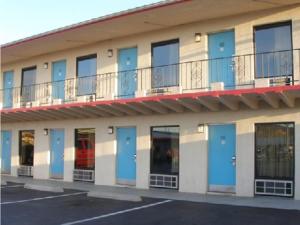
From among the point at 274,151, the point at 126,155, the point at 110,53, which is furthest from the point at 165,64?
the point at 274,151

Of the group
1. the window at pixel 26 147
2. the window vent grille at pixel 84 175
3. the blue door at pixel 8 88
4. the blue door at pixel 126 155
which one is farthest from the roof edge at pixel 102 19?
the window vent grille at pixel 84 175

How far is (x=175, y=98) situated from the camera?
13.3 m

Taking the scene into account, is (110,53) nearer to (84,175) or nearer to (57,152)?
(84,175)

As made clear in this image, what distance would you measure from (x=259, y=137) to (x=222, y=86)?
1.97 m

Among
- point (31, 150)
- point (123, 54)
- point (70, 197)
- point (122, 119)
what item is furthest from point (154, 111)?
point (31, 150)

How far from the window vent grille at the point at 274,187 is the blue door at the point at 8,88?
44.1 feet

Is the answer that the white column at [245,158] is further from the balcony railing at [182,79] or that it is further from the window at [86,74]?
the window at [86,74]

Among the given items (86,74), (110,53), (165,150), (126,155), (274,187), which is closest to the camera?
(274,187)

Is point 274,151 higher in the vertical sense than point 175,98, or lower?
lower

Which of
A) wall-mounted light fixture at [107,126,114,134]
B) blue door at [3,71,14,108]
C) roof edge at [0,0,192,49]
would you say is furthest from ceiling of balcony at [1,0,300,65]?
wall-mounted light fixture at [107,126,114,134]

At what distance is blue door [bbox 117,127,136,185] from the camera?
1644 cm

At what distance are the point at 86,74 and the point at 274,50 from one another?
8079 millimetres

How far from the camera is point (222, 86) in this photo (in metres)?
13.2

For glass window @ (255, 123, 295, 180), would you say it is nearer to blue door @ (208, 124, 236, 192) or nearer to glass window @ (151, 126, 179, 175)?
blue door @ (208, 124, 236, 192)
